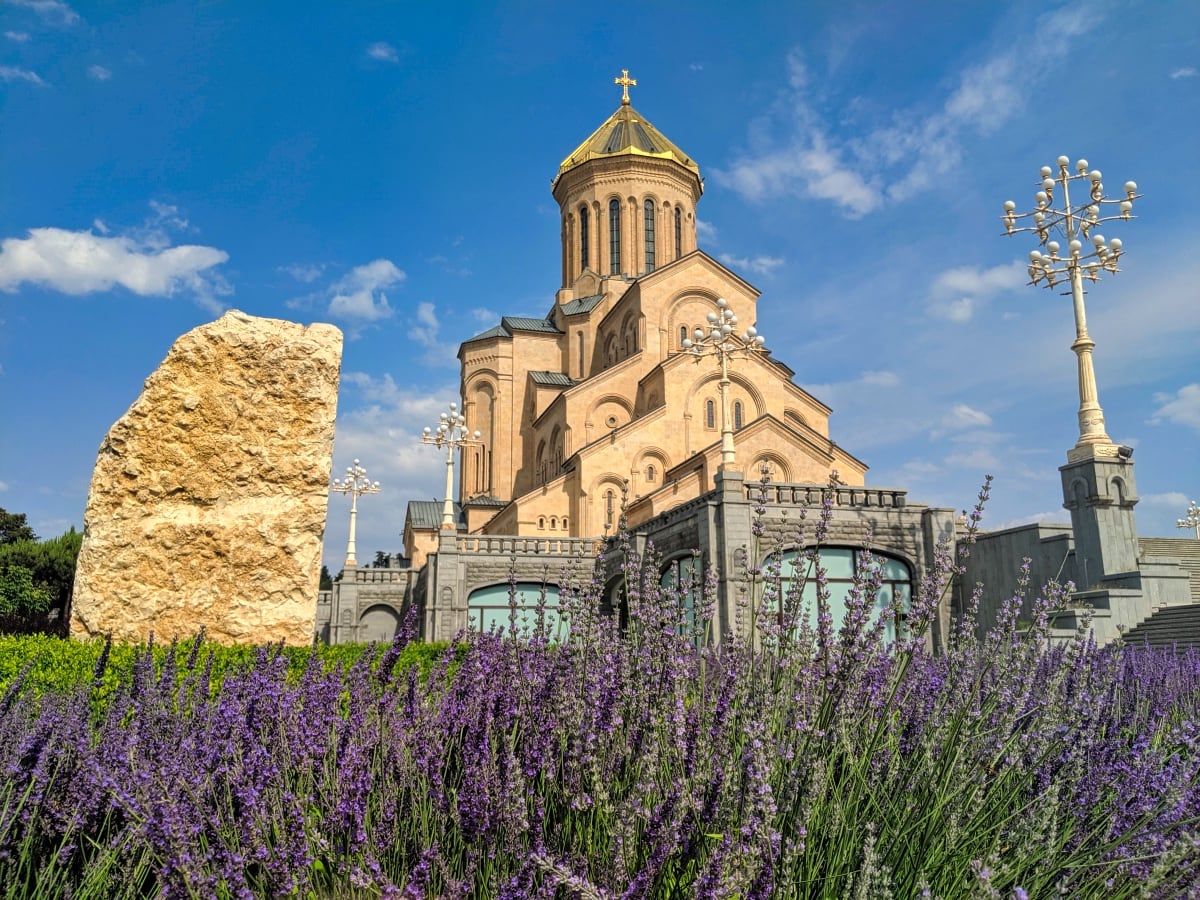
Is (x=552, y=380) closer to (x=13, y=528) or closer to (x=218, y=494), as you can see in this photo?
(x=13, y=528)

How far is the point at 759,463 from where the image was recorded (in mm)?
27312

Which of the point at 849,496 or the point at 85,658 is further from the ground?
the point at 849,496

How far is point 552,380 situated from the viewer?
132 feet

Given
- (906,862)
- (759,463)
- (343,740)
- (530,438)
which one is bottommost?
(906,862)

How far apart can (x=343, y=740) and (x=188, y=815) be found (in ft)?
3.92

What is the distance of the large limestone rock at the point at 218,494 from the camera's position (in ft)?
29.3

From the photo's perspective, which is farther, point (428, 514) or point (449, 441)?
point (428, 514)

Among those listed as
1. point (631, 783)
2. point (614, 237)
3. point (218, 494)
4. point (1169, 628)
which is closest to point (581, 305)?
point (614, 237)

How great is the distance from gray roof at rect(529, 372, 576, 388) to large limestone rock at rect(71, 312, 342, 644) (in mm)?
30247

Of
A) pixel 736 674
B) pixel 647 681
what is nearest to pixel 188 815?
pixel 647 681

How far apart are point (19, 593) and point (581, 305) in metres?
25.6

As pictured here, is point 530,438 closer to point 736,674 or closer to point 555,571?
point 555,571

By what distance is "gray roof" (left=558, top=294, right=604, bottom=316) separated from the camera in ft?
133

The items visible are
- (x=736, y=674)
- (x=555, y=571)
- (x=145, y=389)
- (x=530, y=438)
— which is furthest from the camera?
(x=530, y=438)
